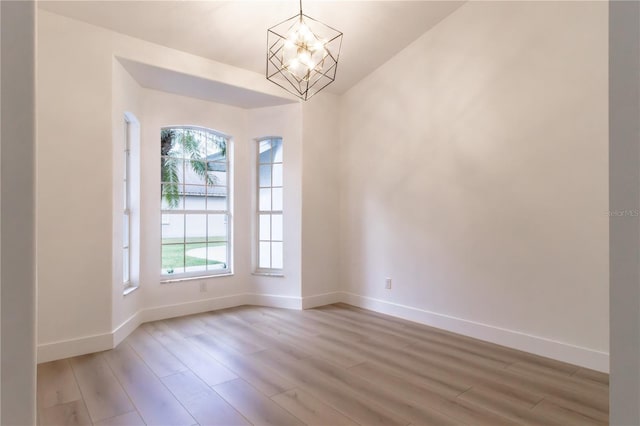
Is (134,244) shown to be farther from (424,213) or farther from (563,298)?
(563,298)

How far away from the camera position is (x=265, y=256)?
4.97m

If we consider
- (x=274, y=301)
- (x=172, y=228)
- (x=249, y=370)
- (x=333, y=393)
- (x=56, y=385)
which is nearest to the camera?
(x=333, y=393)

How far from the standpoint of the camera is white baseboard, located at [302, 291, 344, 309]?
4.68 m

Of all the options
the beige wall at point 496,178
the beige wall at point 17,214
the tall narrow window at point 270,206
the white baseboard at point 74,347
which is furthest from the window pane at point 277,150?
the beige wall at point 17,214

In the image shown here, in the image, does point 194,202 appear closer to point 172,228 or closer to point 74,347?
point 172,228

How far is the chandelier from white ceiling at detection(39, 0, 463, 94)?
9 centimetres

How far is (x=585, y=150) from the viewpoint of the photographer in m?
2.85

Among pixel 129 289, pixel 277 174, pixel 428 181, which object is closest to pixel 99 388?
pixel 129 289

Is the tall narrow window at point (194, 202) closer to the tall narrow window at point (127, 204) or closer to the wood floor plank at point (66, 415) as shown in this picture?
the tall narrow window at point (127, 204)

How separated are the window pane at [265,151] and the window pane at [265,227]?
0.79 metres

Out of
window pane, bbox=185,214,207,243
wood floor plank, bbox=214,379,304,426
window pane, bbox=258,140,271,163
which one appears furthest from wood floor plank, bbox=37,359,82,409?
window pane, bbox=258,140,271,163

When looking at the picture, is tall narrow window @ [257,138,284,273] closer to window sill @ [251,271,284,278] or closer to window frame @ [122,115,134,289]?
window sill @ [251,271,284,278]

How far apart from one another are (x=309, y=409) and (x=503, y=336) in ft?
6.93

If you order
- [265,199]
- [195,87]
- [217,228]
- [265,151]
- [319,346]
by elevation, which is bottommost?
[319,346]
